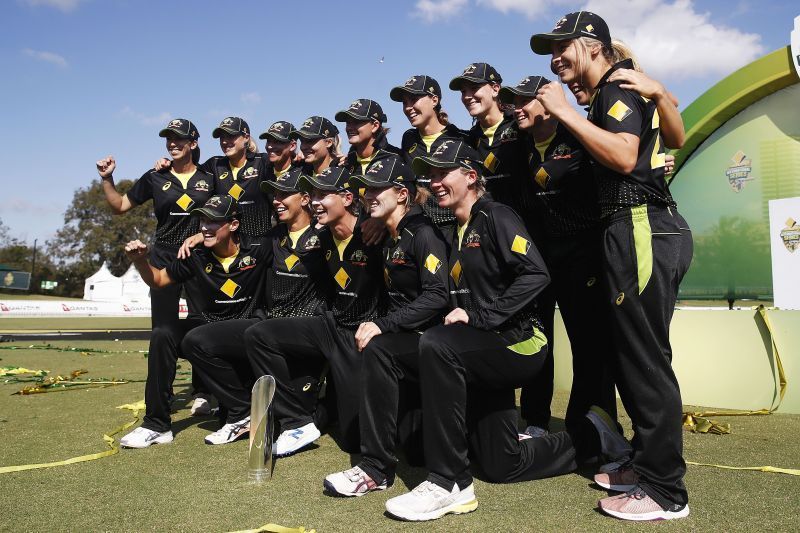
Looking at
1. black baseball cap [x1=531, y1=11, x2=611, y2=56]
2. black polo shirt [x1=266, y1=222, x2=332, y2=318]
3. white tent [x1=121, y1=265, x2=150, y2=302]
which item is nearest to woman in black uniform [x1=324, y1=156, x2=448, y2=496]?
black polo shirt [x1=266, y1=222, x2=332, y2=318]

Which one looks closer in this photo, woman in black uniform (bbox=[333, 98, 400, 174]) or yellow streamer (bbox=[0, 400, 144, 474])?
yellow streamer (bbox=[0, 400, 144, 474])

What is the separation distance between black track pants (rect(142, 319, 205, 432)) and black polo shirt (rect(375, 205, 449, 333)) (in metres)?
1.84

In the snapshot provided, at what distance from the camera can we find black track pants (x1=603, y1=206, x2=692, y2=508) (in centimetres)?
314

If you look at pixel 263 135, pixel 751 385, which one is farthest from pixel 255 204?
pixel 751 385

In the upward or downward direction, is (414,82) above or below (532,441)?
above

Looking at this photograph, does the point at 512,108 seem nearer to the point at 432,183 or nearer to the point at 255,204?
the point at 432,183

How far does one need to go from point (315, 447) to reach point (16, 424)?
2.68 meters

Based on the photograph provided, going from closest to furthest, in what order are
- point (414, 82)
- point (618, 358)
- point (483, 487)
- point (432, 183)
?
point (618, 358) → point (483, 487) → point (432, 183) → point (414, 82)

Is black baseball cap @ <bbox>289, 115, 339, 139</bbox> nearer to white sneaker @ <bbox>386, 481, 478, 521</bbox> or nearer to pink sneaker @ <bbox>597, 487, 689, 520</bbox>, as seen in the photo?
white sneaker @ <bbox>386, 481, 478, 521</bbox>

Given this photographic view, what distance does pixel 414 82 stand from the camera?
5.48 metres

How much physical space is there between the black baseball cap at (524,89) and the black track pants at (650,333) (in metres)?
1.28

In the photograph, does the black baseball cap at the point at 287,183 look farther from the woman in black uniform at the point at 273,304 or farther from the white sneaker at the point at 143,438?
the white sneaker at the point at 143,438

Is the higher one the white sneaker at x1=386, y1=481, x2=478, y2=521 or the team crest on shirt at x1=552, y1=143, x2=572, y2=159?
the team crest on shirt at x1=552, y1=143, x2=572, y2=159

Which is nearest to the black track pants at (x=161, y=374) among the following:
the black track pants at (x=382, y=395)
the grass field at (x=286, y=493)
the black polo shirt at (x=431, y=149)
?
the grass field at (x=286, y=493)
